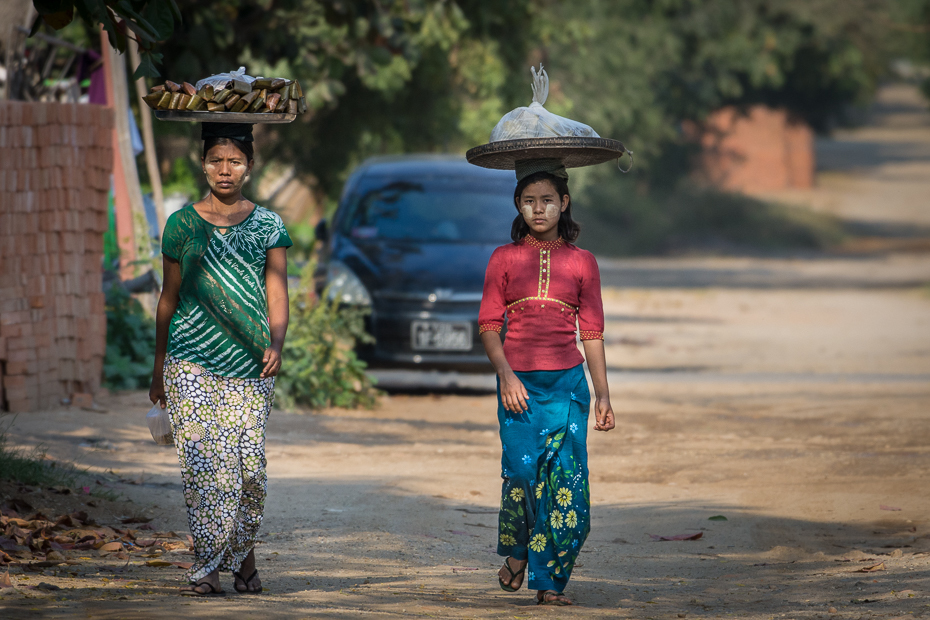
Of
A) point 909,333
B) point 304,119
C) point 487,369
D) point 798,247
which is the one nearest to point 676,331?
point 909,333

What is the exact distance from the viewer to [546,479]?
428 cm

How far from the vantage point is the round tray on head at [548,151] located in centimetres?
418

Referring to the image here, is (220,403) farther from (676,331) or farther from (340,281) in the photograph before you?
(676,331)

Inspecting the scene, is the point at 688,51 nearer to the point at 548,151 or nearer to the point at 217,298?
the point at 548,151

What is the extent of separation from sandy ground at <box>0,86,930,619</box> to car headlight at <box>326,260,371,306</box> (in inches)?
36.0

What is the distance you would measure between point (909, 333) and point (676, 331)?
3076 mm

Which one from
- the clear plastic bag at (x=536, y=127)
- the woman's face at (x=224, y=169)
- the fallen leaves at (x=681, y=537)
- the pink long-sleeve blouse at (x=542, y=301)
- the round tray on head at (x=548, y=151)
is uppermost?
the clear plastic bag at (x=536, y=127)

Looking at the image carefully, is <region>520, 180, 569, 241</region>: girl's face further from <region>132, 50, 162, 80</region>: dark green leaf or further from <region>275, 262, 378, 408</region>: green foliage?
<region>275, 262, 378, 408</region>: green foliage

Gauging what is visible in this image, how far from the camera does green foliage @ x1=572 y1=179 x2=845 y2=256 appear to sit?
34.1 m

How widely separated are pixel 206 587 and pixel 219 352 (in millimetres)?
830

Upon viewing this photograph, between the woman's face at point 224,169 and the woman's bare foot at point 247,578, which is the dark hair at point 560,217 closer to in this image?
the woman's face at point 224,169

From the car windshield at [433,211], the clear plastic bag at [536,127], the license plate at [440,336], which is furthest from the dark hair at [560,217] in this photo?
the car windshield at [433,211]

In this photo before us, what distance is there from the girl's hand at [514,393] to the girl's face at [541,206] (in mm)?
569

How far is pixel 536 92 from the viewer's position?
460cm
